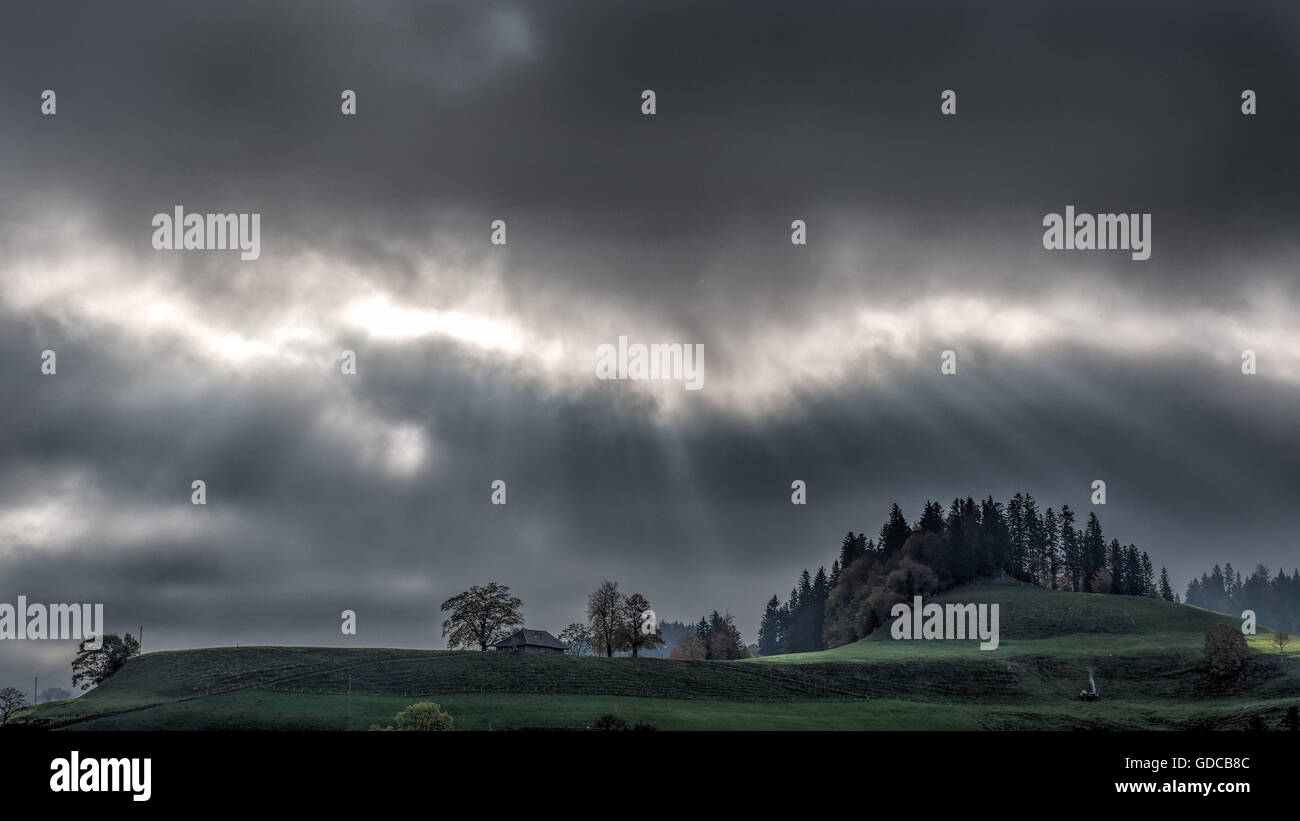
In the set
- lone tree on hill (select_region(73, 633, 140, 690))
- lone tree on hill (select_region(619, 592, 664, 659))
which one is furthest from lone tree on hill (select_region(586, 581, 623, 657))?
lone tree on hill (select_region(73, 633, 140, 690))

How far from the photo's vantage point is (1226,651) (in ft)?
383

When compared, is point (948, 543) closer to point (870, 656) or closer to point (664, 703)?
point (870, 656)

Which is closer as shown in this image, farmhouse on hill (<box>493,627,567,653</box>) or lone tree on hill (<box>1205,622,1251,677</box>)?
lone tree on hill (<box>1205,622,1251,677</box>)

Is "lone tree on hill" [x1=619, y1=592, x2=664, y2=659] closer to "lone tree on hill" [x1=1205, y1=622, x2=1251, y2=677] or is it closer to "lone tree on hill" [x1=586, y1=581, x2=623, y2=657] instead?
"lone tree on hill" [x1=586, y1=581, x2=623, y2=657]

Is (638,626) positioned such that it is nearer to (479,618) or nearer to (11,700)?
(479,618)

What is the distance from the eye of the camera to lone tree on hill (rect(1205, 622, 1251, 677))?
115938 mm

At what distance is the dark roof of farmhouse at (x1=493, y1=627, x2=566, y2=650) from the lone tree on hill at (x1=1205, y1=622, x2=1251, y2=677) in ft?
272

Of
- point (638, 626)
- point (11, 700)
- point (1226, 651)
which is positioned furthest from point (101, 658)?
point (1226, 651)

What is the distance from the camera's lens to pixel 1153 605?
167500 millimetres
